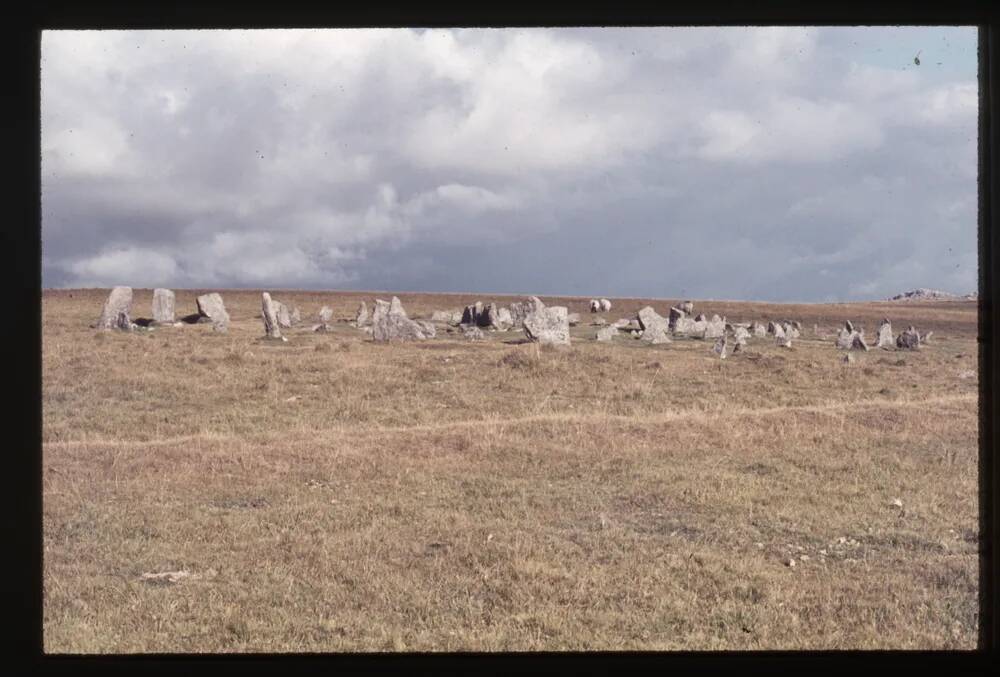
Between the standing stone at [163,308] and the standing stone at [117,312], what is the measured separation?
150 cm

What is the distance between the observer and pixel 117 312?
73.4 feet

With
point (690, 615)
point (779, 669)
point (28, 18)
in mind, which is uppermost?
point (28, 18)

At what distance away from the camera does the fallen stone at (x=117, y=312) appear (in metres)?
22.1

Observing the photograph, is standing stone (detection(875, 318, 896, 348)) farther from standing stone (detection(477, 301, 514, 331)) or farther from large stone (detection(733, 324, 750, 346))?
standing stone (detection(477, 301, 514, 331))

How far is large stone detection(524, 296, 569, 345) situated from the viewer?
20688 mm

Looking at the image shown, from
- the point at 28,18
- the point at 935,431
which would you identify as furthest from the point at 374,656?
the point at 935,431

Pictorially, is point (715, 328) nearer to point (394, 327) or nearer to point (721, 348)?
point (721, 348)

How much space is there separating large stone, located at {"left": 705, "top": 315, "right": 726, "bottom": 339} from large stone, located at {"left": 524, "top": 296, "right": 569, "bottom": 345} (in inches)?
227

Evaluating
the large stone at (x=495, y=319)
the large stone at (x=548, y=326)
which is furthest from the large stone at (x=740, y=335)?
the large stone at (x=495, y=319)

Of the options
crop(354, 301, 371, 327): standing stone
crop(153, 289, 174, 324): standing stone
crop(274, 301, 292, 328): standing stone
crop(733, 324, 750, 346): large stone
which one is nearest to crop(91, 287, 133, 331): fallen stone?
crop(153, 289, 174, 324): standing stone

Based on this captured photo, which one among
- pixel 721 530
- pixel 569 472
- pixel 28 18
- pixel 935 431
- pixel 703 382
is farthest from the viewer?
pixel 703 382

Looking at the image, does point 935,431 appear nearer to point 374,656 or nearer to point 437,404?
point 437,404

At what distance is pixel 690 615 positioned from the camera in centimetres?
600

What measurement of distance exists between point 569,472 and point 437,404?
499 cm
